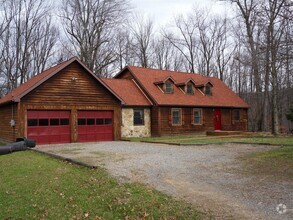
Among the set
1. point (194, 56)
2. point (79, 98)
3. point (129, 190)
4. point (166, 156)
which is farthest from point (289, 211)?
point (194, 56)

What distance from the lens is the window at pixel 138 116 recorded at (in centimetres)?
2617

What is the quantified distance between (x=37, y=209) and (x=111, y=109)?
16.8 meters

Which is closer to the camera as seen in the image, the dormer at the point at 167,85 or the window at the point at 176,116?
the window at the point at 176,116

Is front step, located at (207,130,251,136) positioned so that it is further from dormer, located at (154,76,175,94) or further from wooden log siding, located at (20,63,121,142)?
wooden log siding, located at (20,63,121,142)

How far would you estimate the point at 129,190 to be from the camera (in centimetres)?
761

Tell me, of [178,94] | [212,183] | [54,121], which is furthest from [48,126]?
[212,183]

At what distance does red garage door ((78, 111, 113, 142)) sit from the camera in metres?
22.2

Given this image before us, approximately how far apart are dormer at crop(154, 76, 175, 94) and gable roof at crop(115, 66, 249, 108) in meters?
0.33

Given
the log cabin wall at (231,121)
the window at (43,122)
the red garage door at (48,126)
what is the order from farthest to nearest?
the log cabin wall at (231,121) < the window at (43,122) < the red garage door at (48,126)

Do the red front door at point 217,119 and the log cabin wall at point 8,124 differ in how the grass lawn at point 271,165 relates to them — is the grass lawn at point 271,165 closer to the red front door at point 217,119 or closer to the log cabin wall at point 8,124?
the log cabin wall at point 8,124

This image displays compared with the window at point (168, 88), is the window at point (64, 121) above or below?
below

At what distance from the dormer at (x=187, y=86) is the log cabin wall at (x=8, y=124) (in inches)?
596

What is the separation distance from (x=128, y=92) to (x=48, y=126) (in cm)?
830

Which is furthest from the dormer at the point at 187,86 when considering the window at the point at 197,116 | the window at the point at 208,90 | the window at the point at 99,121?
the window at the point at 99,121
